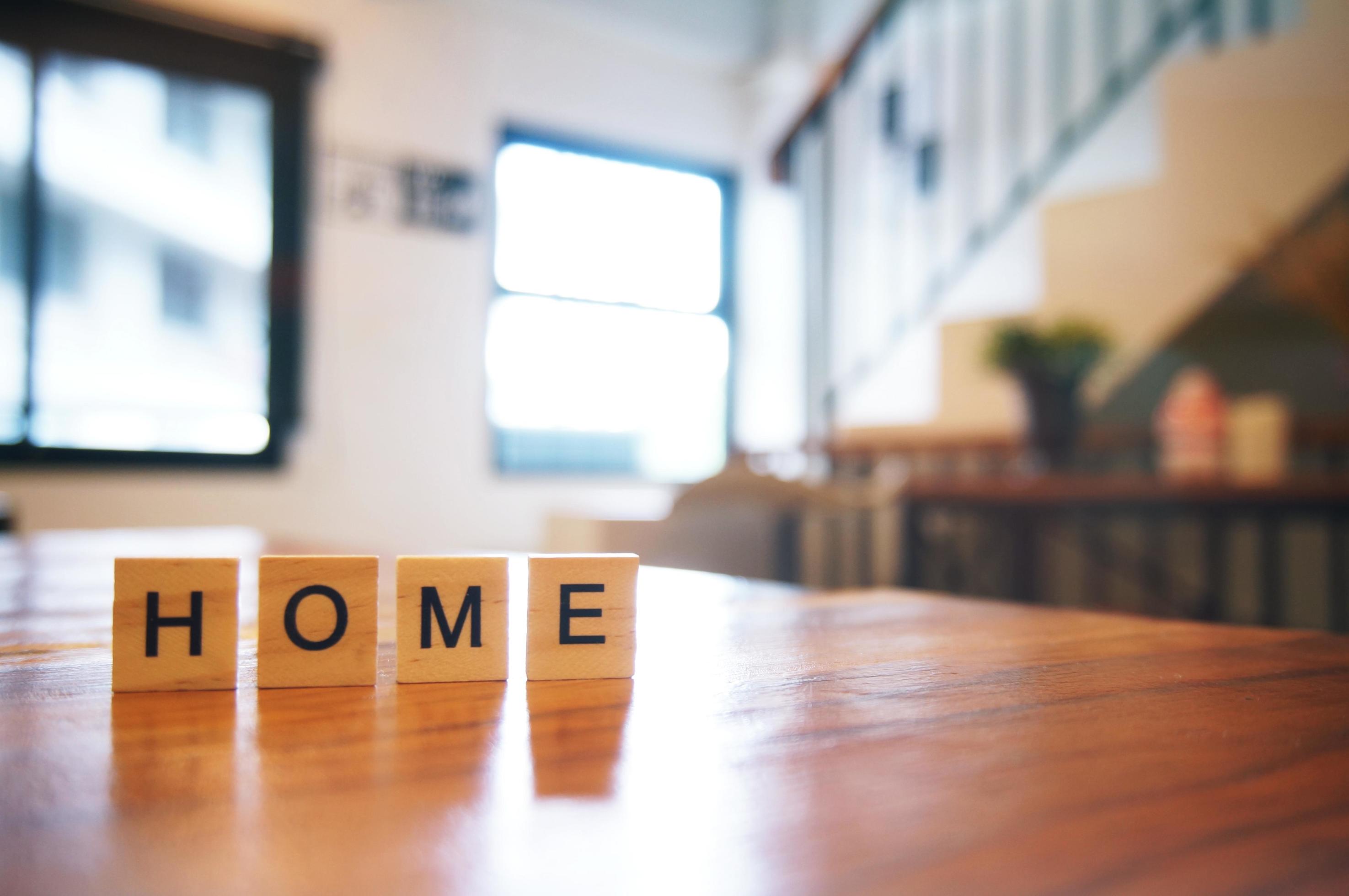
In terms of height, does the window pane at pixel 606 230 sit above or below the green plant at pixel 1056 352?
above

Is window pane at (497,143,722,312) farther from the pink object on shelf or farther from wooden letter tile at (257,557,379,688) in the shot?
wooden letter tile at (257,557,379,688)

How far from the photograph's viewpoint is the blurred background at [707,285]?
7.45 ft

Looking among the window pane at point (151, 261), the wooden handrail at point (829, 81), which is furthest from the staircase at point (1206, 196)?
the window pane at point (151, 261)

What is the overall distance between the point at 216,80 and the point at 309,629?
373 centimetres

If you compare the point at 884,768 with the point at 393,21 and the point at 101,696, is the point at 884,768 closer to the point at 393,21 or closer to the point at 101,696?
the point at 101,696

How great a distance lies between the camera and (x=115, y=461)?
3379 mm

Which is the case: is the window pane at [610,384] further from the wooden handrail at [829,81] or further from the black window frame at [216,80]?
the wooden handrail at [829,81]

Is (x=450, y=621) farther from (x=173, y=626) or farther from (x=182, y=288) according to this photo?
(x=182, y=288)

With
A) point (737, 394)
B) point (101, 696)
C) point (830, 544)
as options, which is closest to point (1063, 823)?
point (101, 696)

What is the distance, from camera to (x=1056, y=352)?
213 cm

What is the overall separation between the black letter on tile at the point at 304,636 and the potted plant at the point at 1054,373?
1.94 meters

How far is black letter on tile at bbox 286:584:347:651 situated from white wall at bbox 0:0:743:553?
299cm

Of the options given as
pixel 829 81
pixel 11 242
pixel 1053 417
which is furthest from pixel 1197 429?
pixel 11 242

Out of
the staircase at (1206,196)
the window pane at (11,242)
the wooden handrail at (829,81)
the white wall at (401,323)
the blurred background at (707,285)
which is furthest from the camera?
the white wall at (401,323)
